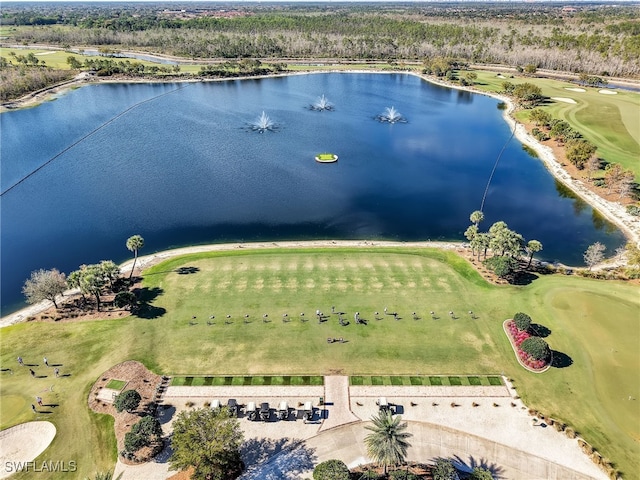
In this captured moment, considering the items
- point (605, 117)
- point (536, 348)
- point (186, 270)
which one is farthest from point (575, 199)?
point (186, 270)

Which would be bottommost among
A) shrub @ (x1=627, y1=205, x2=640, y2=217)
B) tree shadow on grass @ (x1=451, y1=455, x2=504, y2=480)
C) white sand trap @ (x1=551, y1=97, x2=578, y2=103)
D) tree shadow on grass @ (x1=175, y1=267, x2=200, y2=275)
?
tree shadow on grass @ (x1=451, y1=455, x2=504, y2=480)

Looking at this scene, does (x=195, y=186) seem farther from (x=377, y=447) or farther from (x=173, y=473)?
(x=377, y=447)

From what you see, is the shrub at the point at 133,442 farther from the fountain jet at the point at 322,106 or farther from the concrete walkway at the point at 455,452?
the fountain jet at the point at 322,106

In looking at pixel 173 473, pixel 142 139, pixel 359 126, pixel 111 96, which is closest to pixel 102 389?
pixel 173 473

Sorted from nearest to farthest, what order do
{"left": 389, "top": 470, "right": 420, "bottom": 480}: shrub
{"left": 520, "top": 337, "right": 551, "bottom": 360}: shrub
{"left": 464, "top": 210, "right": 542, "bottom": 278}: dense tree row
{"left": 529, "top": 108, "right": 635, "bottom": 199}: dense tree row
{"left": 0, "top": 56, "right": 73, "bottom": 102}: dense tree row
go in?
{"left": 389, "top": 470, "right": 420, "bottom": 480}: shrub
{"left": 520, "top": 337, "right": 551, "bottom": 360}: shrub
{"left": 464, "top": 210, "right": 542, "bottom": 278}: dense tree row
{"left": 529, "top": 108, "right": 635, "bottom": 199}: dense tree row
{"left": 0, "top": 56, "right": 73, "bottom": 102}: dense tree row

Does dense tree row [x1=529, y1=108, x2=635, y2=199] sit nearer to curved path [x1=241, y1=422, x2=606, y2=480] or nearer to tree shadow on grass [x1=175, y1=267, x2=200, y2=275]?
curved path [x1=241, y1=422, x2=606, y2=480]

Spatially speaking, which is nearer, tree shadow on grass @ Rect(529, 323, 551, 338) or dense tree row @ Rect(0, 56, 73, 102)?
tree shadow on grass @ Rect(529, 323, 551, 338)

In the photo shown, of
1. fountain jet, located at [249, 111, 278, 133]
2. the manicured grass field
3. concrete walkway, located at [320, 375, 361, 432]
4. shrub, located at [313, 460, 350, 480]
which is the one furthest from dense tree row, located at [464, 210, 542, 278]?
fountain jet, located at [249, 111, 278, 133]
